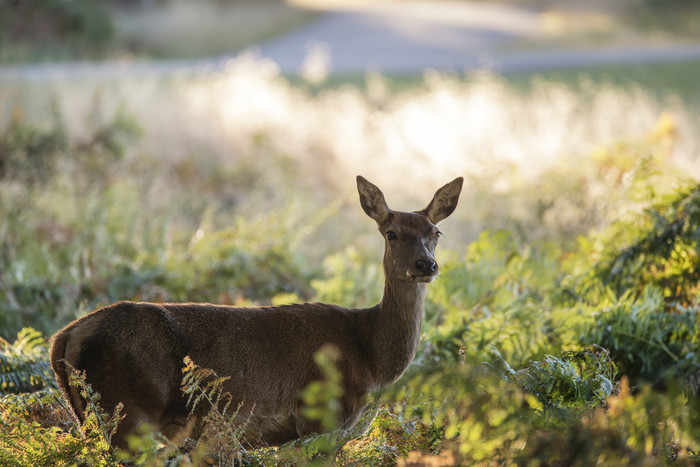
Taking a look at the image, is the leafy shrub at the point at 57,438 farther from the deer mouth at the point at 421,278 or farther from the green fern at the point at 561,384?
the green fern at the point at 561,384

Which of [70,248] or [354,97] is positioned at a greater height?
[354,97]

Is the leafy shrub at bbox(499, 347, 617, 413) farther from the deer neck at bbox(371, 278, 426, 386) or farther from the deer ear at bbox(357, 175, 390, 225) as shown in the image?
the deer ear at bbox(357, 175, 390, 225)

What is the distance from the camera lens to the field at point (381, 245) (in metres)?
3.22

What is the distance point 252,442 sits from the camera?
3.76m

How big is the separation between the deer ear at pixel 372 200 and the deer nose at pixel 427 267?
1.42 ft

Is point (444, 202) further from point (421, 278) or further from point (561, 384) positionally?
point (561, 384)

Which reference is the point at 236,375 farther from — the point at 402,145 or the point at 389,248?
the point at 402,145

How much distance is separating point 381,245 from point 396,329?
208 inches

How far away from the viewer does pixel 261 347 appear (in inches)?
145

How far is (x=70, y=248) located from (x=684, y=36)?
2587 centimetres

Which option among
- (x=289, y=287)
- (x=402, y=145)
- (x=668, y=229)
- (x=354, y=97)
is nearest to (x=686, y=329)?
(x=668, y=229)

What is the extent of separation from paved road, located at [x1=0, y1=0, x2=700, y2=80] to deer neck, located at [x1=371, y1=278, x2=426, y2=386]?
12633mm

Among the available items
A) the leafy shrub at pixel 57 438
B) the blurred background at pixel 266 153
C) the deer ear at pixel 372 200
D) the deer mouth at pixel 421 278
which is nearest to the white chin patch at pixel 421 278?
the deer mouth at pixel 421 278

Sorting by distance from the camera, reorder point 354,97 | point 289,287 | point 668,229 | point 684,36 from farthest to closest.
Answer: point 684,36
point 354,97
point 289,287
point 668,229
